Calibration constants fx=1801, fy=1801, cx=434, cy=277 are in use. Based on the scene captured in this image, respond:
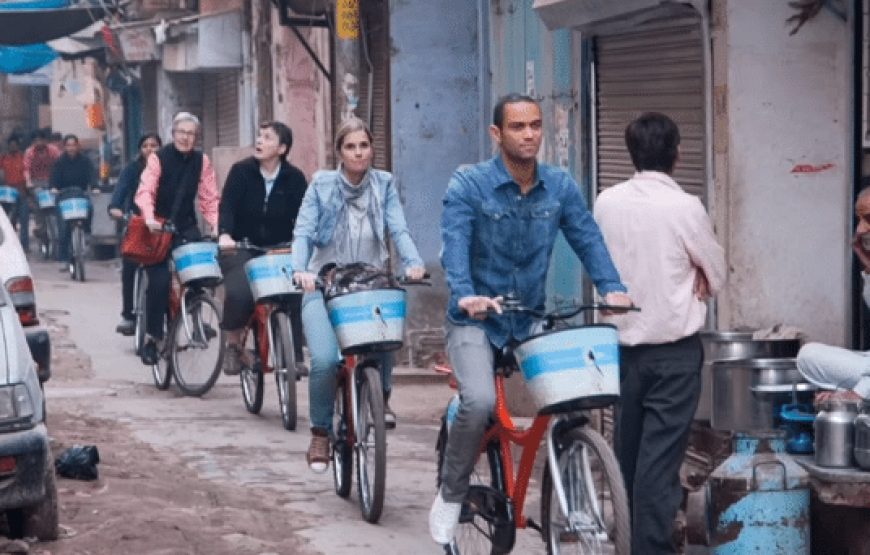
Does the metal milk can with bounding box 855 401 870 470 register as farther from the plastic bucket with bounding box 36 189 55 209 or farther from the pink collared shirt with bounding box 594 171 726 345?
the plastic bucket with bounding box 36 189 55 209

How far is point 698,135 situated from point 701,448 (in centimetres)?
170

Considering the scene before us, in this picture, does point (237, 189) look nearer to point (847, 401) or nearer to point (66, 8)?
point (847, 401)

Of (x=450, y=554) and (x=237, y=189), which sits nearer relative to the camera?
(x=450, y=554)

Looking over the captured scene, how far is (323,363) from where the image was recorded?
Answer: 8.59 meters

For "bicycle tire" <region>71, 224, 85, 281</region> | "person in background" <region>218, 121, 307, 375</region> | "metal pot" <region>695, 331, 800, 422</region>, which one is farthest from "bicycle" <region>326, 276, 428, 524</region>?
"bicycle tire" <region>71, 224, 85, 281</region>

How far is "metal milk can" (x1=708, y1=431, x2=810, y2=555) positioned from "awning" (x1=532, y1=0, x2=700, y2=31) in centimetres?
266

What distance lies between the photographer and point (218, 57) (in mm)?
23688

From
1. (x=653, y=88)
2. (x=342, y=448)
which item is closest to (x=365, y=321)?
(x=342, y=448)

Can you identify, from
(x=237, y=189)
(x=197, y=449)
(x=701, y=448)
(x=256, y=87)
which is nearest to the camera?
(x=701, y=448)

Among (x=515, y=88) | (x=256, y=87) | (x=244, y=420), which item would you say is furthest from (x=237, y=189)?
(x=256, y=87)

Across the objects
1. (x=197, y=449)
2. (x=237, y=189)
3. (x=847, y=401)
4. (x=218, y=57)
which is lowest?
(x=197, y=449)

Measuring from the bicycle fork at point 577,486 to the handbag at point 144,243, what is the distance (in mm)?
6994

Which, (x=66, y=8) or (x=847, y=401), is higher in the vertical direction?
(x=66, y=8)

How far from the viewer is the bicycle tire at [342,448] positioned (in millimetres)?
8547
